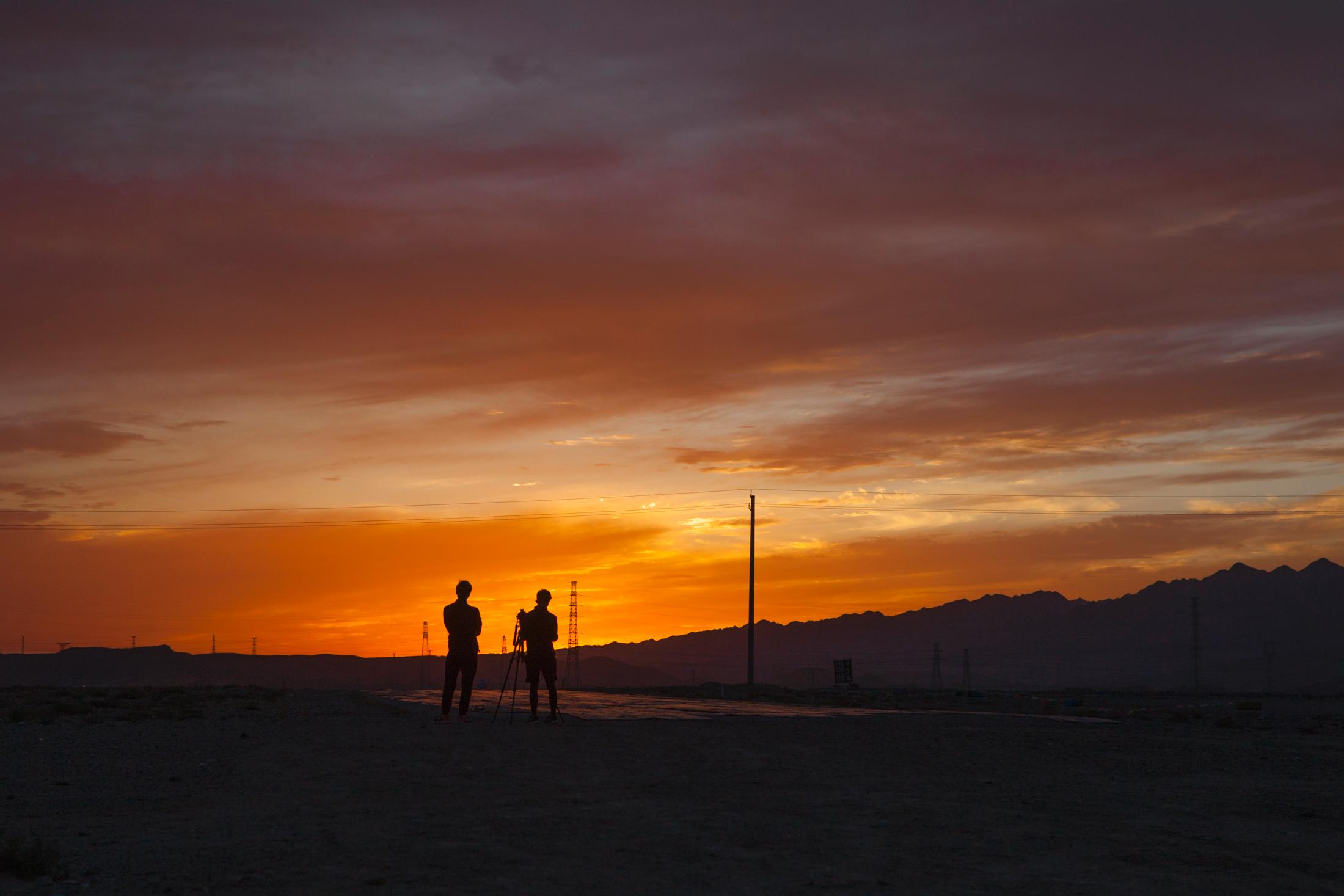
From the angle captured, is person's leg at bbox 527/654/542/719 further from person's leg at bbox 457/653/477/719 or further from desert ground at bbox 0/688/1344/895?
person's leg at bbox 457/653/477/719

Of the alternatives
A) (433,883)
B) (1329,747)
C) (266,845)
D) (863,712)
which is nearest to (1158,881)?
(433,883)

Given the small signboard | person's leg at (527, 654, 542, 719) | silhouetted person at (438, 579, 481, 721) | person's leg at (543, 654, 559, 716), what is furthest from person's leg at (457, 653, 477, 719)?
the small signboard

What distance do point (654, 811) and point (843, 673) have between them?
6170cm

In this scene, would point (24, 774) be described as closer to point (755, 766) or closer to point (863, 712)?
point (755, 766)

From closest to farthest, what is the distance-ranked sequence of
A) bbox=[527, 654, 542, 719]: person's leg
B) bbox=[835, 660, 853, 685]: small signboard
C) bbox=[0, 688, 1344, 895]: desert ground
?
bbox=[0, 688, 1344, 895]: desert ground, bbox=[527, 654, 542, 719]: person's leg, bbox=[835, 660, 853, 685]: small signboard

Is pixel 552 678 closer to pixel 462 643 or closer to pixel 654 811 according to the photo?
pixel 462 643

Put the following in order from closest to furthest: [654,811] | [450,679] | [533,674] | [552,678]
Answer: [654,811] → [552,678] → [533,674] → [450,679]

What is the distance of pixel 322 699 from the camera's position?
36.2 metres

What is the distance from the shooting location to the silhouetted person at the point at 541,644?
2173 centimetres

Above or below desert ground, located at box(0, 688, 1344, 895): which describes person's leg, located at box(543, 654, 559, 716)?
above

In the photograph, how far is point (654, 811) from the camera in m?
11.6

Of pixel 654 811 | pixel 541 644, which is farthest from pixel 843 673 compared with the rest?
pixel 654 811

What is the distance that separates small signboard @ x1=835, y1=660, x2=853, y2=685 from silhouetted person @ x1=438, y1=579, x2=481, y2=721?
5022 centimetres

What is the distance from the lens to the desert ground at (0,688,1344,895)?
8742 mm
